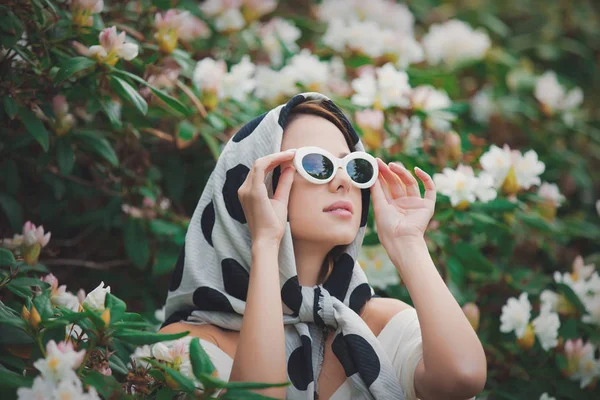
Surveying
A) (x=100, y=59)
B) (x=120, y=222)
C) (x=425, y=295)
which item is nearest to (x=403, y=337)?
(x=425, y=295)

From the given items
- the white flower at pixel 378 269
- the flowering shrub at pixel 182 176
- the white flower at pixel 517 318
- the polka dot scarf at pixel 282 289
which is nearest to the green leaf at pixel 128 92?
the flowering shrub at pixel 182 176

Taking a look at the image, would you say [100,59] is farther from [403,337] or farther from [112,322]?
[403,337]

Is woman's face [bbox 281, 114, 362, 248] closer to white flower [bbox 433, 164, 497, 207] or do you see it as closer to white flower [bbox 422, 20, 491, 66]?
white flower [bbox 433, 164, 497, 207]

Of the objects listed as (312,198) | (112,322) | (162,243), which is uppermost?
(162,243)

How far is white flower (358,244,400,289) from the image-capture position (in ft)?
7.67

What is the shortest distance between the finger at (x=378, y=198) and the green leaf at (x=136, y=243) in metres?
1.01

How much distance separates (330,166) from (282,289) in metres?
0.32

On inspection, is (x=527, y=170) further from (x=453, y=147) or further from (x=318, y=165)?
(x=318, y=165)

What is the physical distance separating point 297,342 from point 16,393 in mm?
635

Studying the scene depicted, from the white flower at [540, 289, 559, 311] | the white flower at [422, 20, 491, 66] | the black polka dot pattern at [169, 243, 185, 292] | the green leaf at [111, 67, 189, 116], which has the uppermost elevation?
the white flower at [422, 20, 491, 66]

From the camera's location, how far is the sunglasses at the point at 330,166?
159 centimetres

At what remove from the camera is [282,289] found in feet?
5.28

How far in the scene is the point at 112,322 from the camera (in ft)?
4.63

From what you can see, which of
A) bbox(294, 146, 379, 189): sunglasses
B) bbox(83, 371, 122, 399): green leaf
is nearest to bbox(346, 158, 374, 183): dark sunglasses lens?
bbox(294, 146, 379, 189): sunglasses
